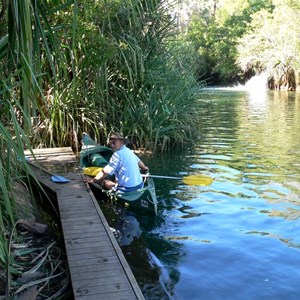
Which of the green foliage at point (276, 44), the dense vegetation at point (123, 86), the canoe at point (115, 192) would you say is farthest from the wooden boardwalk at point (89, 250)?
the green foliage at point (276, 44)

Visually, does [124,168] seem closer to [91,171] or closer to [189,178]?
[91,171]

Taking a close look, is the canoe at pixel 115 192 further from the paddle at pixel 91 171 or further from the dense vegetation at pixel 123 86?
the dense vegetation at pixel 123 86

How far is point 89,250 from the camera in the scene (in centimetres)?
443

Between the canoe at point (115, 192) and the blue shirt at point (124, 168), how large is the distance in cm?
19

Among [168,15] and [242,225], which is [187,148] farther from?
[242,225]

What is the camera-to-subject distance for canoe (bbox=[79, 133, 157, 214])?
265 inches

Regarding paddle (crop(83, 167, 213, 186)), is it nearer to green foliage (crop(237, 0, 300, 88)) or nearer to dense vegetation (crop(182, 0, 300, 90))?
dense vegetation (crop(182, 0, 300, 90))

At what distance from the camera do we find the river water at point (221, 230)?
4.79 metres

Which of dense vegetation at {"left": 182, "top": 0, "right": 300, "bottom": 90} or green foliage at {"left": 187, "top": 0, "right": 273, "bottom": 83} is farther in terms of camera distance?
green foliage at {"left": 187, "top": 0, "right": 273, "bottom": 83}

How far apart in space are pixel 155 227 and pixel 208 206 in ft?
3.93

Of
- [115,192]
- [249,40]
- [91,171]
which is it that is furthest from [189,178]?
[249,40]

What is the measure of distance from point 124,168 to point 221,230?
1.77 metres


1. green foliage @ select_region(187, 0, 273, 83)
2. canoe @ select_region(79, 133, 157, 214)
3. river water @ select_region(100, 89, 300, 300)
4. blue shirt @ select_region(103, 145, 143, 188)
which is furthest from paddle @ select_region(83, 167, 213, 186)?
green foliage @ select_region(187, 0, 273, 83)

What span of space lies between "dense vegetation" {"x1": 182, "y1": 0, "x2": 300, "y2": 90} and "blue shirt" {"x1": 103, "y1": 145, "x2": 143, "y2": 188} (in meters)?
19.5
